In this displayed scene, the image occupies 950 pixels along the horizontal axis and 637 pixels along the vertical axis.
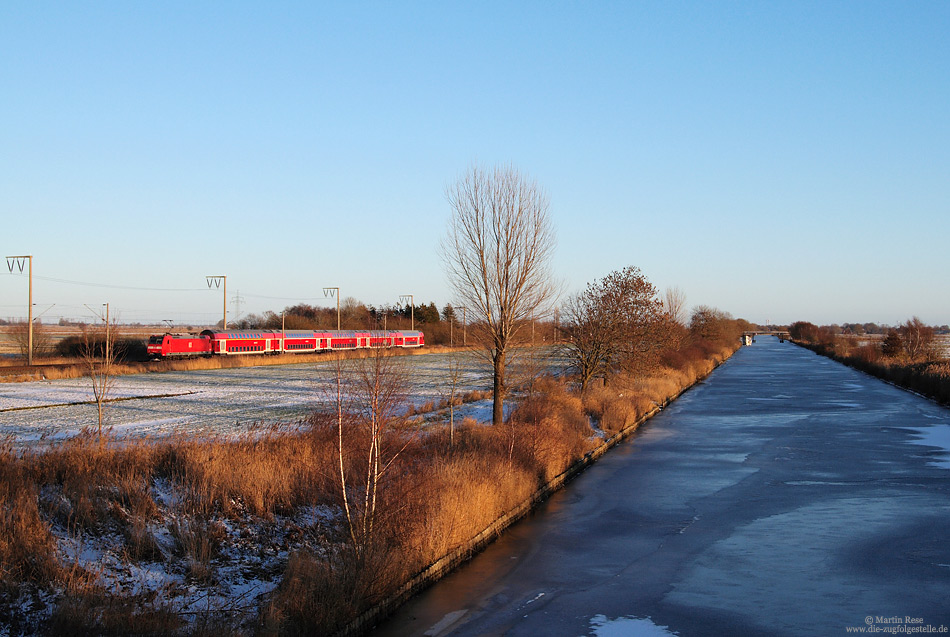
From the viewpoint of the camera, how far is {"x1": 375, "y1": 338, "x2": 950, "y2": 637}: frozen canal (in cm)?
845

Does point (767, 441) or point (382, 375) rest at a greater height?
point (382, 375)

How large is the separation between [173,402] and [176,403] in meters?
0.42

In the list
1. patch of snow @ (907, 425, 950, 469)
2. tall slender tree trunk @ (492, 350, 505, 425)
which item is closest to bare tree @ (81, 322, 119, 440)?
tall slender tree trunk @ (492, 350, 505, 425)

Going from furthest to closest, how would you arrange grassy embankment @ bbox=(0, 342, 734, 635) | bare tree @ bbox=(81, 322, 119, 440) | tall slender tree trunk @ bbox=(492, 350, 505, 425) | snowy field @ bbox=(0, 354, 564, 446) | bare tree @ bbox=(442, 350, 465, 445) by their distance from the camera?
snowy field @ bbox=(0, 354, 564, 446), tall slender tree trunk @ bbox=(492, 350, 505, 425), bare tree @ bbox=(442, 350, 465, 445), bare tree @ bbox=(81, 322, 119, 440), grassy embankment @ bbox=(0, 342, 734, 635)

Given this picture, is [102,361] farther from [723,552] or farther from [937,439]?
[937,439]

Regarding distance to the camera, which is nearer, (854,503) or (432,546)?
(432,546)

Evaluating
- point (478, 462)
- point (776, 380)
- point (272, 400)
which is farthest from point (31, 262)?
point (776, 380)

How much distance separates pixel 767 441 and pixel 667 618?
52.5ft

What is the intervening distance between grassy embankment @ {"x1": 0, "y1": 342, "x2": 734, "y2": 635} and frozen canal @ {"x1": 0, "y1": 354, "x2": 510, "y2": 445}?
69.9 inches

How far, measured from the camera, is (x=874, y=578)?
9750 mm

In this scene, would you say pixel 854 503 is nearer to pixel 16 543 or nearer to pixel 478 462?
pixel 478 462

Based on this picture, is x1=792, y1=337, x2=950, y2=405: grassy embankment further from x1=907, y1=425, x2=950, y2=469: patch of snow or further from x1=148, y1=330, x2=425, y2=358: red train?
x1=148, y1=330, x2=425, y2=358: red train

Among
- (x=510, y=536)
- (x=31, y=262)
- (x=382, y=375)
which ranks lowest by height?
(x=510, y=536)

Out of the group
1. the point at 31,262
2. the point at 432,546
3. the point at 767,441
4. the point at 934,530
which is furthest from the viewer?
the point at 31,262
